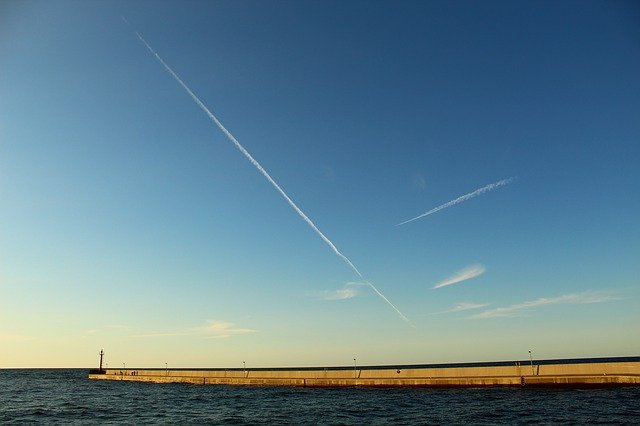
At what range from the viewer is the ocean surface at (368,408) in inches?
1524

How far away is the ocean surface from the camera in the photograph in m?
38.7

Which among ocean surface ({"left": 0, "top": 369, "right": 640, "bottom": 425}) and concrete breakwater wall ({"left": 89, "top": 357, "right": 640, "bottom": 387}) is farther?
concrete breakwater wall ({"left": 89, "top": 357, "right": 640, "bottom": 387})

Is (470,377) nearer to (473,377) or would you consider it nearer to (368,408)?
(473,377)

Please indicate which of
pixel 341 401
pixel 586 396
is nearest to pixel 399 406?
pixel 341 401

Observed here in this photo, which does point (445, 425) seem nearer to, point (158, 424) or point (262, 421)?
point (262, 421)

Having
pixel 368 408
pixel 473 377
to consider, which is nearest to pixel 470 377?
pixel 473 377

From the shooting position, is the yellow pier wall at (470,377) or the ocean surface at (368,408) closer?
the ocean surface at (368,408)

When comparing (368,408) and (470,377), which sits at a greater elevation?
(470,377)

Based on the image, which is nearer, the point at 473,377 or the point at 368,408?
the point at 368,408

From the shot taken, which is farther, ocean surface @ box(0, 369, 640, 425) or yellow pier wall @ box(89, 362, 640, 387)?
yellow pier wall @ box(89, 362, 640, 387)

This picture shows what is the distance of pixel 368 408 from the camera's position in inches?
1847

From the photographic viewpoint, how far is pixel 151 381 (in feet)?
355

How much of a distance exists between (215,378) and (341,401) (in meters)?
47.7

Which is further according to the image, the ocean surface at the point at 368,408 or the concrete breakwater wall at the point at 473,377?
the concrete breakwater wall at the point at 473,377
